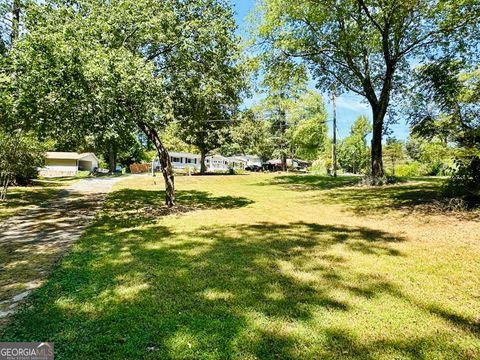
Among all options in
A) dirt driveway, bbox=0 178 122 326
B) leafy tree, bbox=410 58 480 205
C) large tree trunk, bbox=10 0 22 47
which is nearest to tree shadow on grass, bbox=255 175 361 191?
leafy tree, bbox=410 58 480 205

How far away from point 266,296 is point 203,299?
765 millimetres

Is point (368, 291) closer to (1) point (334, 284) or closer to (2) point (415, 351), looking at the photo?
(1) point (334, 284)

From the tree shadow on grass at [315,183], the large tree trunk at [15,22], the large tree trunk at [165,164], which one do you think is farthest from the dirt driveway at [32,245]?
the tree shadow on grass at [315,183]

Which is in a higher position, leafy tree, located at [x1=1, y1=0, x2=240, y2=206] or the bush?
leafy tree, located at [x1=1, y1=0, x2=240, y2=206]

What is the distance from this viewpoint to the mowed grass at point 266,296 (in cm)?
279

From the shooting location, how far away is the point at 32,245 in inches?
251

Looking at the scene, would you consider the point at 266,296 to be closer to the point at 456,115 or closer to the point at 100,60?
the point at 100,60

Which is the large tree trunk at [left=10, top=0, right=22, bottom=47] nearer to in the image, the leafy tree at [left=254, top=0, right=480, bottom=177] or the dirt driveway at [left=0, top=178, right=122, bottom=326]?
the dirt driveway at [left=0, top=178, right=122, bottom=326]

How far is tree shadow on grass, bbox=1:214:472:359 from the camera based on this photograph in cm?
277

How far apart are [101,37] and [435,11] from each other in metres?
12.7

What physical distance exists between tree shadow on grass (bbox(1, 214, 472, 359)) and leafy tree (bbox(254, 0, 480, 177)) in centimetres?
1145

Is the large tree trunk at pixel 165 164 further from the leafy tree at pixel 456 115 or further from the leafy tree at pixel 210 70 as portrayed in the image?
the leafy tree at pixel 456 115

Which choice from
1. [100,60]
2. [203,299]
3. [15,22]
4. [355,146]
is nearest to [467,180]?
[203,299]

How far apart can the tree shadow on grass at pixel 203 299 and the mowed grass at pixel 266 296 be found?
0.01 m
